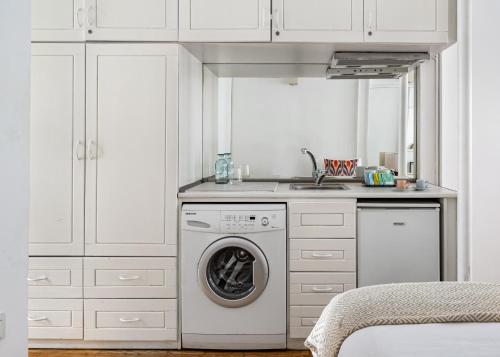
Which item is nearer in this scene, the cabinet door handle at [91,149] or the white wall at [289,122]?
the cabinet door handle at [91,149]

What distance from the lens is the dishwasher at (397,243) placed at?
9.81 feet

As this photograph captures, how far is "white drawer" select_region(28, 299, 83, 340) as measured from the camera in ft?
9.86

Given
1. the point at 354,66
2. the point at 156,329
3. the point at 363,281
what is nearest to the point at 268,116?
the point at 354,66

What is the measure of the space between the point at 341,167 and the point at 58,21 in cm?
214

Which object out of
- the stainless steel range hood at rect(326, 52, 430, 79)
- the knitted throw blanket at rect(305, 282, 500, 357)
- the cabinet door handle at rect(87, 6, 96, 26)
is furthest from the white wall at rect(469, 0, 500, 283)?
the cabinet door handle at rect(87, 6, 96, 26)

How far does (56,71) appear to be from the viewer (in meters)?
3.00

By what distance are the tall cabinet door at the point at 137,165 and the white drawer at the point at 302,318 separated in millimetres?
Answer: 820

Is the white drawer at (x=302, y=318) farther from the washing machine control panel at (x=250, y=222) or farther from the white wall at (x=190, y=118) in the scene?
the white wall at (x=190, y=118)

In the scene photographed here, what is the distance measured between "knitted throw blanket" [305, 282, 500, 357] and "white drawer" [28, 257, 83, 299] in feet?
6.33

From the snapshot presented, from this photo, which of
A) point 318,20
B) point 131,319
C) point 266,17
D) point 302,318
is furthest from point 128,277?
point 318,20

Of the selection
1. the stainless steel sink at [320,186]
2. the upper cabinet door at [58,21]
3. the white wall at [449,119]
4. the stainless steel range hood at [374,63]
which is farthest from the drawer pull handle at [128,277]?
the white wall at [449,119]

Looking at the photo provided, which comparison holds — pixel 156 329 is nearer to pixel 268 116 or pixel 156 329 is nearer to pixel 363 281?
pixel 363 281

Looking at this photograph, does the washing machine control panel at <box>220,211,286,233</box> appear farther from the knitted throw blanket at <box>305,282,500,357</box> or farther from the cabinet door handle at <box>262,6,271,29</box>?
the knitted throw blanket at <box>305,282,500,357</box>

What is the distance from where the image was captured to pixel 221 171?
374 cm
